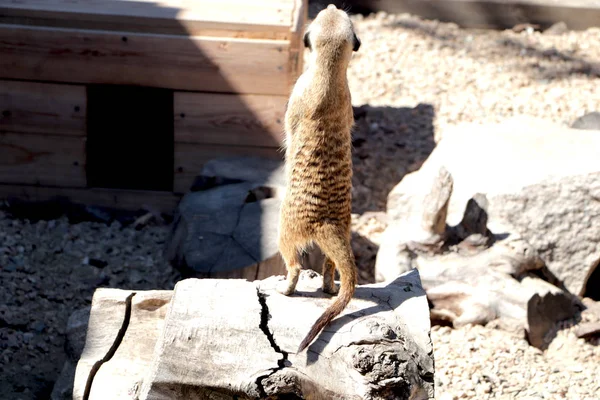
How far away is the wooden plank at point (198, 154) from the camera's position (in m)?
4.74

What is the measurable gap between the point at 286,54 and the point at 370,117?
1.81 meters

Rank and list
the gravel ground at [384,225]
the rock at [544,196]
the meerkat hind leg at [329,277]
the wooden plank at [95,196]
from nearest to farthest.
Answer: the meerkat hind leg at [329,277]
the gravel ground at [384,225]
the rock at [544,196]
the wooden plank at [95,196]

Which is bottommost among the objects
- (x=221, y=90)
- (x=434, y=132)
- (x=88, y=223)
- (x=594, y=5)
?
(x=88, y=223)

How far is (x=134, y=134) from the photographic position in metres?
5.77

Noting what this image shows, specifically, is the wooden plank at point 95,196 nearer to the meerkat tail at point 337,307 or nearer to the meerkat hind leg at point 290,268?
the meerkat hind leg at point 290,268

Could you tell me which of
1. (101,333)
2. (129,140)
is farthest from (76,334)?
(129,140)

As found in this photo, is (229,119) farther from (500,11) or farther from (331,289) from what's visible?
(500,11)

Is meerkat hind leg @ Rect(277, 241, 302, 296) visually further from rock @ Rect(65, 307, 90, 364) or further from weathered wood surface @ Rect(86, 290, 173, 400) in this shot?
rock @ Rect(65, 307, 90, 364)

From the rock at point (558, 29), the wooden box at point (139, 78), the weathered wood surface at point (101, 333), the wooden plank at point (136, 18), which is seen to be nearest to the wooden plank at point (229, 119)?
the wooden box at point (139, 78)

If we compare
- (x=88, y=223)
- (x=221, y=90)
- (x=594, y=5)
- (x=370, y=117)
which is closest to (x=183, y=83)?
(x=221, y=90)

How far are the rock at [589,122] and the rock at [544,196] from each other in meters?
0.61

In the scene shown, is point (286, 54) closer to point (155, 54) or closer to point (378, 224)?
point (155, 54)

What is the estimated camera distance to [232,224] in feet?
13.2

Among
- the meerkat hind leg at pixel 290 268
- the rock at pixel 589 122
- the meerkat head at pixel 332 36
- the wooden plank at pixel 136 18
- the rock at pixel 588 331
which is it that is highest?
the meerkat head at pixel 332 36
